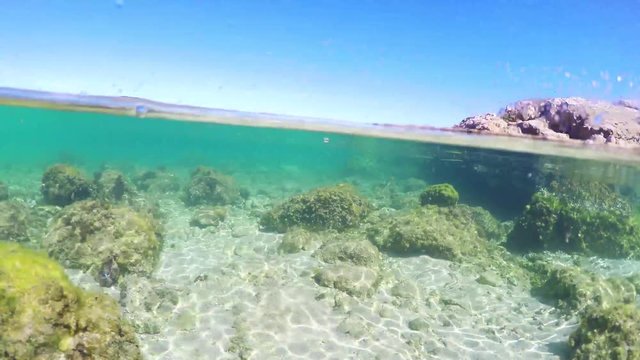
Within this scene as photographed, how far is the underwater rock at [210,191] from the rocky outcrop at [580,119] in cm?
1055

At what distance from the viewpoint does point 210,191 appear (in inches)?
725

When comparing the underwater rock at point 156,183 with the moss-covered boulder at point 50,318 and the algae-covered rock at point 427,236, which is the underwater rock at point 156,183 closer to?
the algae-covered rock at point 427,236

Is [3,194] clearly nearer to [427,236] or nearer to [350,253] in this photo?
[350,253]

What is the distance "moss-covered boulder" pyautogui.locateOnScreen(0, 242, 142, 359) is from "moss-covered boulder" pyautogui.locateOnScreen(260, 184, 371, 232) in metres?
8.09

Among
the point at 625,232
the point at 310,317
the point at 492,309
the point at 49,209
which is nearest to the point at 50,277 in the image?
the point at 310,317

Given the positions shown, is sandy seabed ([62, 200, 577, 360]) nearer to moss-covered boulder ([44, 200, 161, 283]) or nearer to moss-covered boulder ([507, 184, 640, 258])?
moss-covered boulder ([44, 200, 161, 283])

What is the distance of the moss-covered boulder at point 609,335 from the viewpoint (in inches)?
274

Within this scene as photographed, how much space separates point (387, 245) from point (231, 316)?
537 centimetres

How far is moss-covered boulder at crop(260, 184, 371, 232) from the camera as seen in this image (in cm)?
1330

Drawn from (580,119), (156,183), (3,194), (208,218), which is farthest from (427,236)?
(3,194)

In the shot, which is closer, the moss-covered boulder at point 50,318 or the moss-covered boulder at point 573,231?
the moss-covered boulder at point 50,318

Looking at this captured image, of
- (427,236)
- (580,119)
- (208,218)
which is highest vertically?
(580,119)

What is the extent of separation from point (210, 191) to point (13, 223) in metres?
8.01

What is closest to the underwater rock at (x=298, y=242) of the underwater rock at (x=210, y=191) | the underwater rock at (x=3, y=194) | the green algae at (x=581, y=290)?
the green algae at (x=581, y=290)
